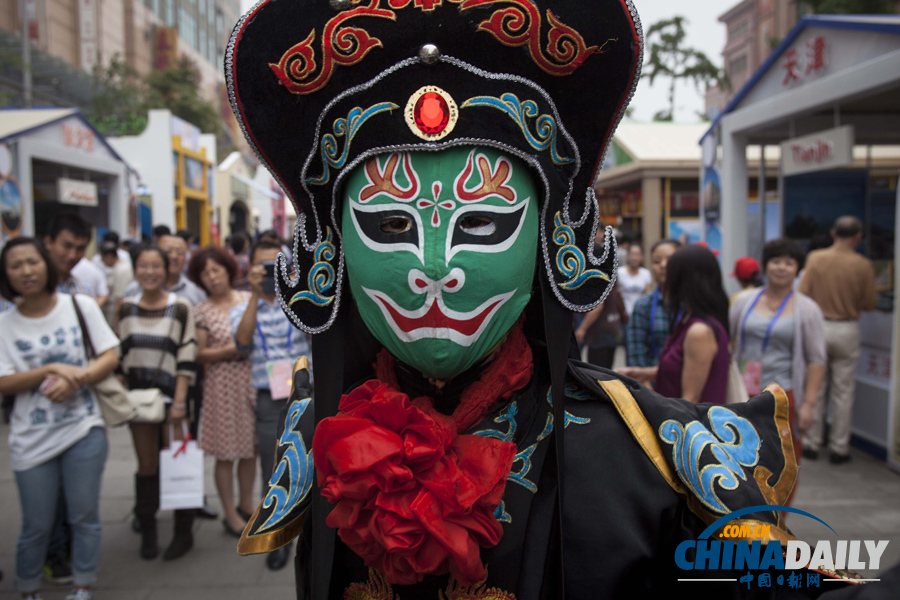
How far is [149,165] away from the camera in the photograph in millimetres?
17578

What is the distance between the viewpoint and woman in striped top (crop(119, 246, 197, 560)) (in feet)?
13.2

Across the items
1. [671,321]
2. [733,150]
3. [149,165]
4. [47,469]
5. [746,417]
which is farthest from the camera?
[149,165]

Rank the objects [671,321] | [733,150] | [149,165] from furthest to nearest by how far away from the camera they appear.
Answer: [149,165], [733,150], [671,321]

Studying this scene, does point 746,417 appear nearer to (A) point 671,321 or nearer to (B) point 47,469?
(A) point 671,321

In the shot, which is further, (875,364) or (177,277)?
(875,364)

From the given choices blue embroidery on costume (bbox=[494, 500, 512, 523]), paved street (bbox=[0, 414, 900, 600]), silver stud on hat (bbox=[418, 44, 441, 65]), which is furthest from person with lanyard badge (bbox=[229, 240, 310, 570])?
silver stud on hat (bbox=[418, 44, 441, 65])

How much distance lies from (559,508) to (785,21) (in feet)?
122

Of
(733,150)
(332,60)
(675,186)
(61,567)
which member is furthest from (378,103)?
(675,186)

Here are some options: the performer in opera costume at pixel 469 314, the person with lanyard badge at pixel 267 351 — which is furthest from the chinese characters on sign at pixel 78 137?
the performer in opera costume at pixel 469 314

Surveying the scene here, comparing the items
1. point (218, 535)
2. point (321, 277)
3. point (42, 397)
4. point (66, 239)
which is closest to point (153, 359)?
point (42, 397)

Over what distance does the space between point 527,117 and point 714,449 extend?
82 centimetres

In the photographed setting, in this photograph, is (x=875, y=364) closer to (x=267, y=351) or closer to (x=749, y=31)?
(x=267, y=351)

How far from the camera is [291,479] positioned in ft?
5.31

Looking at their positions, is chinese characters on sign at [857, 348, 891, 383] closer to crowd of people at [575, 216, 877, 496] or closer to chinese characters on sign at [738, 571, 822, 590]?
crowd of people at [575, 216, 877, 496]
